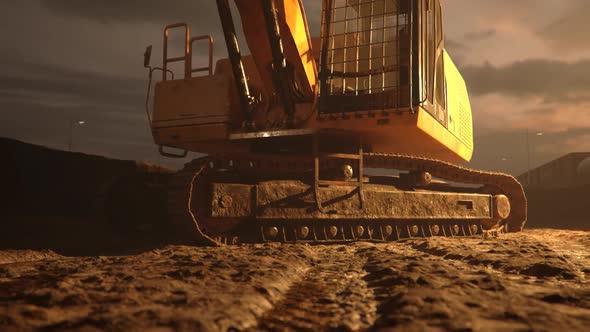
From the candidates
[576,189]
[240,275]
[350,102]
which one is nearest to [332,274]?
[240,275]

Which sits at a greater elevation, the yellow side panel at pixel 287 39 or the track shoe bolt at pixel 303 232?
the yellow side panel at pixel 287 39

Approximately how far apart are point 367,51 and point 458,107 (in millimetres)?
3192

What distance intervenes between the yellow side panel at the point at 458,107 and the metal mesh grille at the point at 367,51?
212 centimetres

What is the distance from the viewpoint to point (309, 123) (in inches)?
247

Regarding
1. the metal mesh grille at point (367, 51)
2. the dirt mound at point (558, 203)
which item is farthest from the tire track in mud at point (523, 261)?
the dirt mound at point (558, 203)

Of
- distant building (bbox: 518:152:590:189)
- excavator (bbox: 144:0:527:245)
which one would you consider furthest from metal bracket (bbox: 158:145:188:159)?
distant building (bbox: 518:152:590:189)

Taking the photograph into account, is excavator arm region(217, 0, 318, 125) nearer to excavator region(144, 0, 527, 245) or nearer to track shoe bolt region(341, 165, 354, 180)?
excavator region(144, 0, 527, 245)

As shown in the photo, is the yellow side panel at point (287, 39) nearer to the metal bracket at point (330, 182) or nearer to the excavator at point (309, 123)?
the excavator at point (309, 123)

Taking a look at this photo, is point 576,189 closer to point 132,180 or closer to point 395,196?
point 395,196

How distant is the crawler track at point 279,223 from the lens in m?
5.57

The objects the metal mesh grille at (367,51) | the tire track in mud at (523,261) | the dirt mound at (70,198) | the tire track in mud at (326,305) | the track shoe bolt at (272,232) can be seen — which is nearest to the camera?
the tire track in mud at (326,305)

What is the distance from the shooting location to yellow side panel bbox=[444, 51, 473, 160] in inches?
306

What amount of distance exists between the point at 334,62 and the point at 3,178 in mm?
5674

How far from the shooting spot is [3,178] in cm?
729
